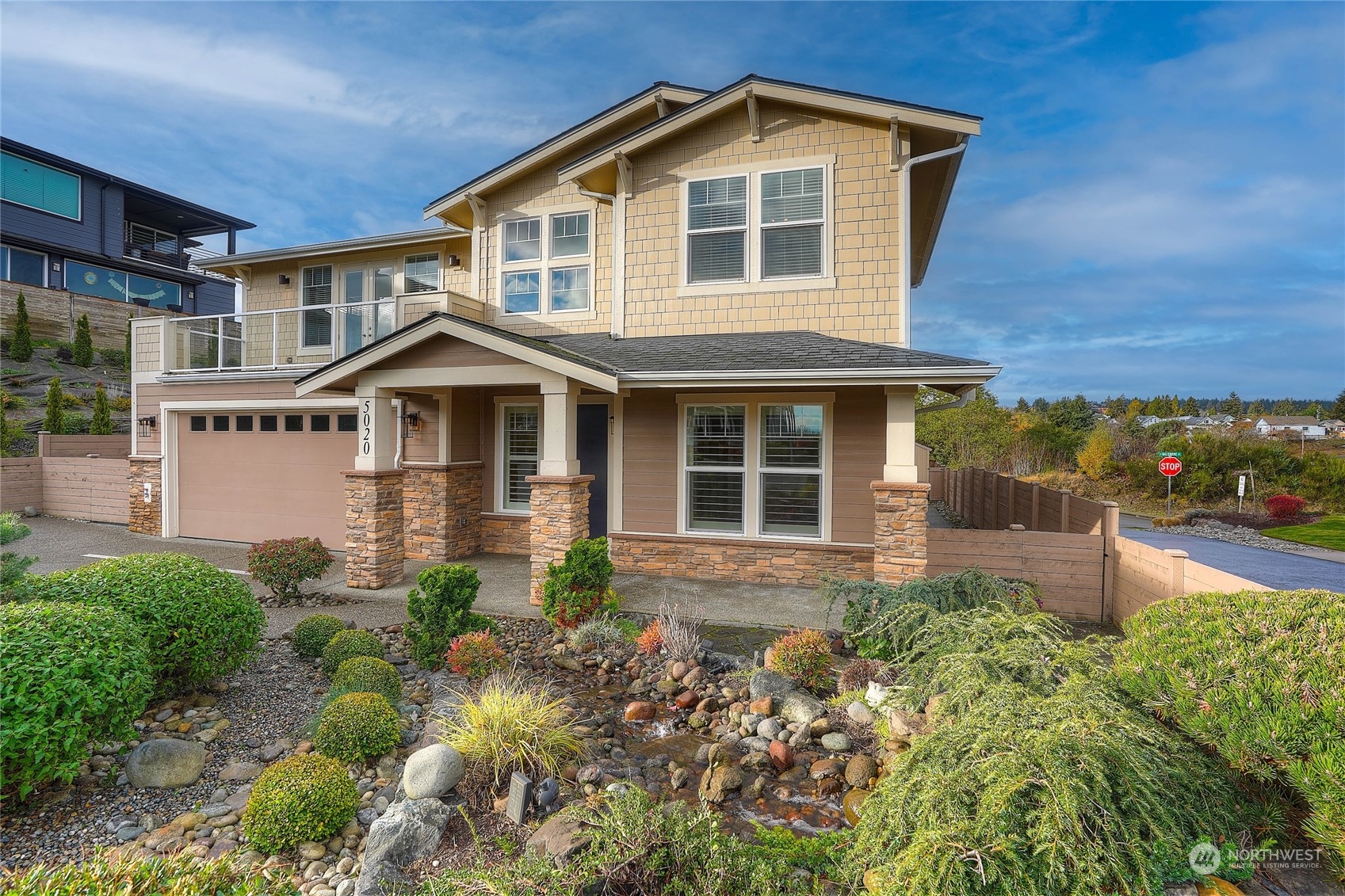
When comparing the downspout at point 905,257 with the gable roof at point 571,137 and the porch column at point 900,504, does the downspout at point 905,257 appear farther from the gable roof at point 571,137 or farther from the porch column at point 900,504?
the gable roof at point 571,137

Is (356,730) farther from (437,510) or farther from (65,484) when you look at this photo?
(65,484)

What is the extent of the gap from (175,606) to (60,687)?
1.30 meters

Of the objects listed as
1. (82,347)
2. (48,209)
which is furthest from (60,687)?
(48,209)

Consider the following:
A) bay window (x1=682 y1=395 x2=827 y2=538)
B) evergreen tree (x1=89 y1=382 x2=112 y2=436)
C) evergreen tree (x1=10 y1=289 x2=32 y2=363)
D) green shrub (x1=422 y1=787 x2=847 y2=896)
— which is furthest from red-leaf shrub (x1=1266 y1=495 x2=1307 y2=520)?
evergreen tree (x1=10 y1=289 x2=32 y2=363)

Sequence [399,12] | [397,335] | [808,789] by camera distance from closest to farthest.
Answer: [808,789] → [397,335] → [399,12]

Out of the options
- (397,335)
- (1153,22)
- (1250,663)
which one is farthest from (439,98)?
(1250,663)

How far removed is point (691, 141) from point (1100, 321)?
4382 cm

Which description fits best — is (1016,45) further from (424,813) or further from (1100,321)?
(1100,321)

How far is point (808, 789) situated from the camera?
149 inches

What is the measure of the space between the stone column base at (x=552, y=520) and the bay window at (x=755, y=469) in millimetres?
2074

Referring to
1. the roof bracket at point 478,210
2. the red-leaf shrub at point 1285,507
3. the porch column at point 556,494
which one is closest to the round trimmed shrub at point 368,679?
the porch column at point 556,494

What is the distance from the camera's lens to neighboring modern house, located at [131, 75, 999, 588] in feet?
24.8

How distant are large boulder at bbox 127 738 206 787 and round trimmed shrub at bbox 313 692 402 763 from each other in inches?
27.3

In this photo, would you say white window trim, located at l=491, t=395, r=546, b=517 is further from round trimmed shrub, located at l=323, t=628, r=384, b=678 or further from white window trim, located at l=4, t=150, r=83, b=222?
white window trim, located at l=4, t=150, r=83, b=222
